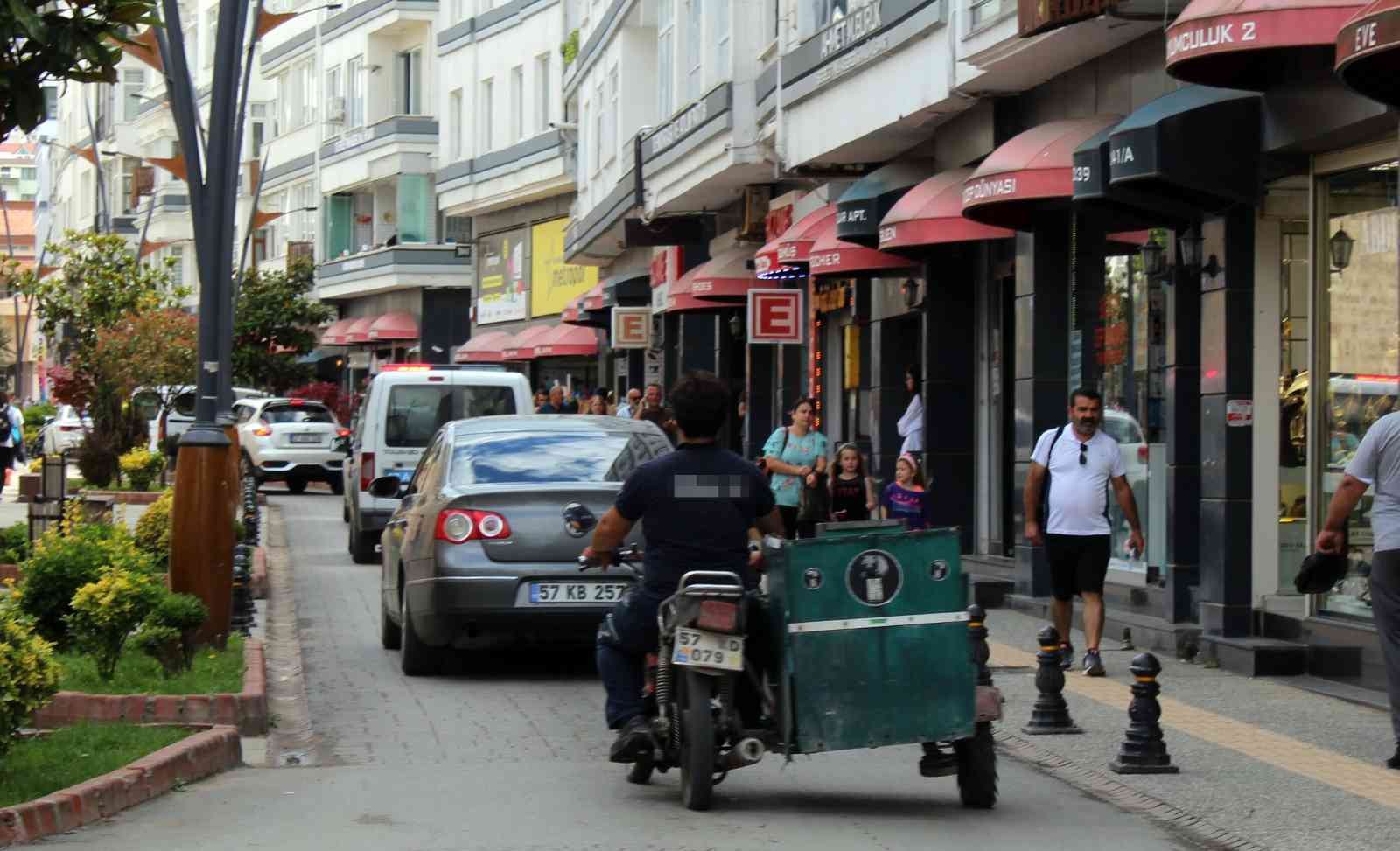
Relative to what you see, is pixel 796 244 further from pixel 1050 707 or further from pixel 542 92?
pixel 542 92

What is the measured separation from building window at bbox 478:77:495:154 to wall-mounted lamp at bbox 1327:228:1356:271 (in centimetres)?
4020

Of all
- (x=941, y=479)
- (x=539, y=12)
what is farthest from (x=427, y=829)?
(x=539, y=12)

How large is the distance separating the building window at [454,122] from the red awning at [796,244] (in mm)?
30414

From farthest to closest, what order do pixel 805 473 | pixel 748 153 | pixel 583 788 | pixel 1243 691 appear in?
1. pixel 748 153
2. pixel 805 473
3. pixel 1243 691
4. pixel 583 788

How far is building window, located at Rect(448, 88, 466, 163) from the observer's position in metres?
54.8

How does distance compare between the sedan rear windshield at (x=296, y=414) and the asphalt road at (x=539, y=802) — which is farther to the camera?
the sedan rear windshield at (x=296, y=414)

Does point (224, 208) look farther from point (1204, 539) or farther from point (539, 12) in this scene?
point (539, 12)

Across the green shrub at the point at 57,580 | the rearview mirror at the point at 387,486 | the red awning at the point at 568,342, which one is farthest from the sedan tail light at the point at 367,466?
the red awning at the point at 568,342

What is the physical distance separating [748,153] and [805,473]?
7.29 meters

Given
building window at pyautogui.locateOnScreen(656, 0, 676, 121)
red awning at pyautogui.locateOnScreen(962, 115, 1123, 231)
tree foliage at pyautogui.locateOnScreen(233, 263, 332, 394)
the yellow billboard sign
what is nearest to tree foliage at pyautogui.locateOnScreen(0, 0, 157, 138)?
red awning at pyautogui.locateOnScreen(962, 115, 1123, 231)

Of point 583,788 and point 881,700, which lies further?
point 583,788

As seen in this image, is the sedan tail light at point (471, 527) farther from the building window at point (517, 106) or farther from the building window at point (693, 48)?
the building window at point (517, 106)

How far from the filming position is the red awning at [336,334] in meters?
62.1

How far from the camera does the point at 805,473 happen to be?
19.4 m
